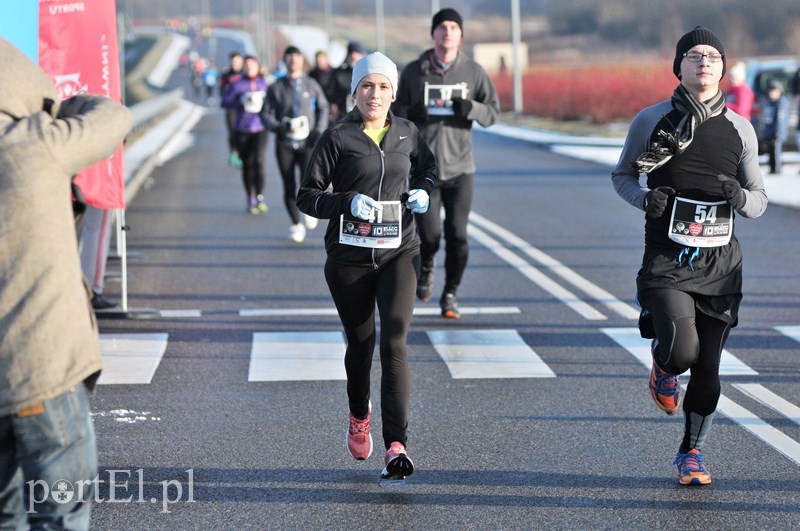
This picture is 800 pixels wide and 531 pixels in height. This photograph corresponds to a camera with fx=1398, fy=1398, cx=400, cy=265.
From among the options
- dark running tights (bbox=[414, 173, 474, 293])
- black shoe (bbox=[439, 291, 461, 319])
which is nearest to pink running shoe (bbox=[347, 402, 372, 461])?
dark running tights (bbox=[414, 173, 474, 293])

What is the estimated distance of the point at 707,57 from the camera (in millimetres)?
5840

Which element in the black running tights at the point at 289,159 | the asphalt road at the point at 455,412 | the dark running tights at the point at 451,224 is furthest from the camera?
the black running tights at the point at 289,159

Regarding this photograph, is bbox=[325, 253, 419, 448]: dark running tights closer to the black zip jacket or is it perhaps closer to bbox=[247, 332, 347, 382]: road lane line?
the black zip jacket

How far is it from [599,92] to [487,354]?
3429 centimetres

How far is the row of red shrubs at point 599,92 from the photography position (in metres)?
41.0

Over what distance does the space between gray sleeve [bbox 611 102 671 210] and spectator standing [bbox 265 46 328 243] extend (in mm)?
8691

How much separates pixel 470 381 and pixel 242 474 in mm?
2279

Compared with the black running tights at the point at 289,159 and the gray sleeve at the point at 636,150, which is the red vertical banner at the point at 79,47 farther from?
the black running tights at the point at 289,159

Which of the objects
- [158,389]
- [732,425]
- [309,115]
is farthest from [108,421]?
[309,115]

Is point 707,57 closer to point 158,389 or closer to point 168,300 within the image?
point 158,389

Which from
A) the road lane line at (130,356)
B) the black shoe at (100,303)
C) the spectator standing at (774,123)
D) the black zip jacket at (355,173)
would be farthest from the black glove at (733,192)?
the spectator standing at (774,123)

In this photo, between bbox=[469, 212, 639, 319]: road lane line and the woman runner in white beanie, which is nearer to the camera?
the woman runner in white beanie

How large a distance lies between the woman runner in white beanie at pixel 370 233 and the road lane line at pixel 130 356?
242 centimetres

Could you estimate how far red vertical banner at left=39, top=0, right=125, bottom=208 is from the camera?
383 inches
